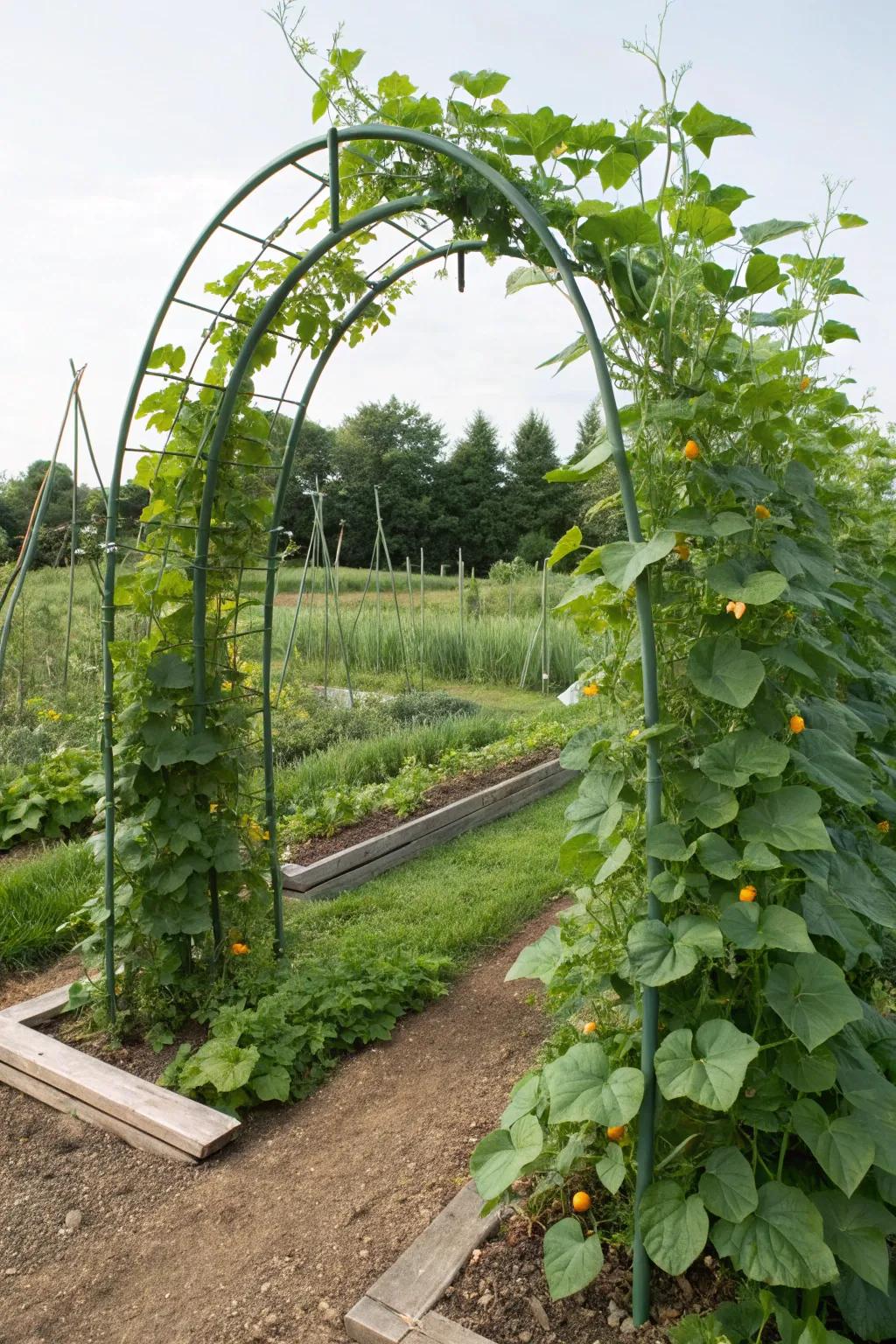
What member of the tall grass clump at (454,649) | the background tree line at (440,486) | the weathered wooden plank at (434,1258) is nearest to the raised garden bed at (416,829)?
the weathered wooden plank at (434,1258)

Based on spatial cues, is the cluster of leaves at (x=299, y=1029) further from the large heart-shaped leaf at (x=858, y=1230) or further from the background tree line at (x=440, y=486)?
the background tree line at (x=440, y=486)

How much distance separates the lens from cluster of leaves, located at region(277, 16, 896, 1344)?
5.34 ft

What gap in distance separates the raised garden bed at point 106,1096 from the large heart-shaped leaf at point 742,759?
1.76 meters

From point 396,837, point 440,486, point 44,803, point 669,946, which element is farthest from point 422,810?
point 440,486

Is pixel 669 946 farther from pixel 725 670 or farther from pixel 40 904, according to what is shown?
pixel 40 904

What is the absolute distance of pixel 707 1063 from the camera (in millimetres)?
1617

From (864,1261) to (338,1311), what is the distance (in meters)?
1.07

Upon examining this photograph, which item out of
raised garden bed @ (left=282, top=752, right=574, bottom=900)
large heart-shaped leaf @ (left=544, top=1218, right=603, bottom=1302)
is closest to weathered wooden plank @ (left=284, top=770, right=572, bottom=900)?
raised garden bed @ (left=282, top=752, right=574, bottom=900)

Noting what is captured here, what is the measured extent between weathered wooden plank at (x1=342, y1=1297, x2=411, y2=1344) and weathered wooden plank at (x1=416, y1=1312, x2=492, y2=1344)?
0.11 feet

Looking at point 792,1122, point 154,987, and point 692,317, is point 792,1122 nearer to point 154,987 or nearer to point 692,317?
point 692,317

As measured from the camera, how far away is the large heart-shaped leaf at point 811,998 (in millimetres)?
1563

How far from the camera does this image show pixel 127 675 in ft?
10.1

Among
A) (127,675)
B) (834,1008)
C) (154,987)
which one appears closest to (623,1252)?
(834,1008)

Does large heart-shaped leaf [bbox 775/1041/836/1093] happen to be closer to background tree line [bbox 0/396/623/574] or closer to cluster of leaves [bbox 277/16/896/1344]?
cluster of leaves [bbox 277/16/896/1344]
